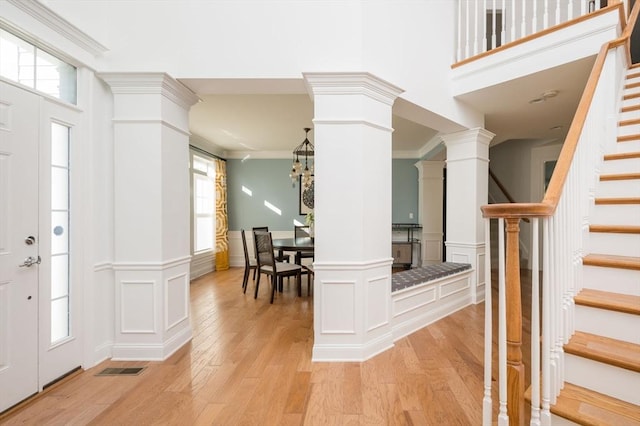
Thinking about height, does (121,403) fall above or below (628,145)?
below

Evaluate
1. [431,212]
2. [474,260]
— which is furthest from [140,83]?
[431,212]

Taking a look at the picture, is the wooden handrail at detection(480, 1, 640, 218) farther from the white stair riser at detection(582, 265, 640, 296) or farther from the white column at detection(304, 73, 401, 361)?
the white column at detection(304, 73, 401, 361)

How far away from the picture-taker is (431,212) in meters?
6.97

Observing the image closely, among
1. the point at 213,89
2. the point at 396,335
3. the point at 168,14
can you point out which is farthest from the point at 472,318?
the point at 168,14

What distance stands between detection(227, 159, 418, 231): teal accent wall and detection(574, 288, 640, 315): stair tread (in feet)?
18.5

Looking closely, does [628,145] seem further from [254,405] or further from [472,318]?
[254,405]

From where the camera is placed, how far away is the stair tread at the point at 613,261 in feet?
5.43

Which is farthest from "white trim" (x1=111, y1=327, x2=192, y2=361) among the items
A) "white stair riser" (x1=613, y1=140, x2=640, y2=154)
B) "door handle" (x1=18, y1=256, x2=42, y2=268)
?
"white stair riser" (x1=613, y1=140, x2=640, y2=154)

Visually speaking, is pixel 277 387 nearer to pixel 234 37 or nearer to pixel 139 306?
pixel 139 306

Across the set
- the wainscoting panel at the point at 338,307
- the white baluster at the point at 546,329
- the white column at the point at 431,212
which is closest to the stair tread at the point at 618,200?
the white baluster at the point at 546,329

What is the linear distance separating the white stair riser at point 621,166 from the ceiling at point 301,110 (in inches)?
45.5

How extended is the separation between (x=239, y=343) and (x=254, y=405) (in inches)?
40.6

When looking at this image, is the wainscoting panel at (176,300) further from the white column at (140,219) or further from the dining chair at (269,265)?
the dining chair at (269,265)

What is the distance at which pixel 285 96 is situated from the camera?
391 centimetres
